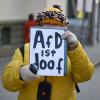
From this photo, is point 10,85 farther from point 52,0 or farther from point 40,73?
point 52,0

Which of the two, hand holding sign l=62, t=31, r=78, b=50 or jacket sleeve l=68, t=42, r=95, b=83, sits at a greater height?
hand holding sign l=62, t=31, r=78, b=50

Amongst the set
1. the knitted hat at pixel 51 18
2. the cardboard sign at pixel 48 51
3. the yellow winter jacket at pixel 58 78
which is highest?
the knitted hat at pixel 51 18

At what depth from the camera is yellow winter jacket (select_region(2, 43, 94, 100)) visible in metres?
3.55

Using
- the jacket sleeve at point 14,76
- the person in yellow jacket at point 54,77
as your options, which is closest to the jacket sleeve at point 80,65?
the person in yellow jacket at point 54,77

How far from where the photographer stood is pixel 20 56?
11.9ft

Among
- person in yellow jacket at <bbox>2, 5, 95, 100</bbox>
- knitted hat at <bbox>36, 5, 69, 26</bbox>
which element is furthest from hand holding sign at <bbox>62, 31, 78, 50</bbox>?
knitted hat at <bbox>36, 5, 69, 26</bbox>

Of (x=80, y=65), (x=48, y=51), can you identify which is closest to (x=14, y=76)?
(x=48, y=51)

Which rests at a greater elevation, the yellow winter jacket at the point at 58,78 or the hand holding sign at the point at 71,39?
the hand holding sign at the point at 71,39

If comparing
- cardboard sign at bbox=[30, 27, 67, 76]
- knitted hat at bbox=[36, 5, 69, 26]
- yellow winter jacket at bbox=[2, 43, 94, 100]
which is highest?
knitted hat at bbox=[36, 5, 69, 26]

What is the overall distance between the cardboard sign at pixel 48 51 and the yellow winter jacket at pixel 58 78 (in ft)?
0.28

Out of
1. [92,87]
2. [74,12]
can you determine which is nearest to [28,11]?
[74,12]

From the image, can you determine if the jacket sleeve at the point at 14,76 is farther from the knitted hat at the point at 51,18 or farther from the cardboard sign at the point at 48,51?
the knitted hat at the point at 51,18

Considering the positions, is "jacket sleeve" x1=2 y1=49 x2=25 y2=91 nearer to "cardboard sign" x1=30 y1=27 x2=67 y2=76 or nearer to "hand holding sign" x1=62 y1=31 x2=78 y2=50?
"cardboard sign" x1=30 y1=27 x2=67 y2=76

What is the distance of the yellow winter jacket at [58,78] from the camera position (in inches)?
140
